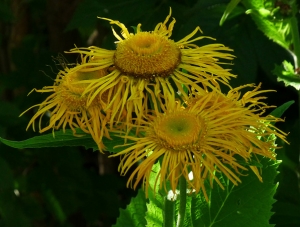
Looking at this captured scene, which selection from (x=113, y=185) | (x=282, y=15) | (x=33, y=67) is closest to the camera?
(x=282, y=15)

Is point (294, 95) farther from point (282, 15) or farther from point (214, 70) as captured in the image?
point (214, 70)

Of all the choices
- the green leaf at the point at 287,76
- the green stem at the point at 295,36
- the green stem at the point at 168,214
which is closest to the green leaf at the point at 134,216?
the green stem at the point at 168,214

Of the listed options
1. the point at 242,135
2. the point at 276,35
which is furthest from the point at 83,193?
the point at 242,135

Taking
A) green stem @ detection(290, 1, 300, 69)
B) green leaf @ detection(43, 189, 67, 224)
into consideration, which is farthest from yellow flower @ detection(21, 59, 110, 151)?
green leaf @ detection(43, 189, 67, 224)

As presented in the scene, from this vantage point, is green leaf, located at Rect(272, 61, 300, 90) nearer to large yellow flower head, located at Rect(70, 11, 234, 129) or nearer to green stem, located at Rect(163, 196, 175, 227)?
large yellow flower head, located at Rect(70, 11, 234, 129)

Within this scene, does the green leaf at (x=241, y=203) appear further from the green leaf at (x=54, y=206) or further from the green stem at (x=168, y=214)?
the green leaf at (x=54, y=206)

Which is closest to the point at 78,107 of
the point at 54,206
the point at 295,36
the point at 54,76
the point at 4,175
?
the point at 295,36
